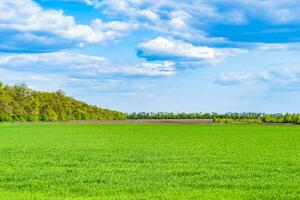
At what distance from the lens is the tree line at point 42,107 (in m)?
92.2

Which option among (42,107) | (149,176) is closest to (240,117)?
(42,107)

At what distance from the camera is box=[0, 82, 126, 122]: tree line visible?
9225 centimetres

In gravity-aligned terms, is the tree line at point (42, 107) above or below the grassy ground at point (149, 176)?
above

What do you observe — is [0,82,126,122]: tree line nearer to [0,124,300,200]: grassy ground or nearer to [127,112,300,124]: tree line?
[127,112,300,124]: tree line

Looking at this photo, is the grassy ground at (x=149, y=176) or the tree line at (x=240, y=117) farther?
the tree line at (x=240, y=117)

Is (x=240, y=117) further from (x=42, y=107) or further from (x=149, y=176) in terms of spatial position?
(x=149, y=176)

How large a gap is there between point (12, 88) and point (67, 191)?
83.6 meters

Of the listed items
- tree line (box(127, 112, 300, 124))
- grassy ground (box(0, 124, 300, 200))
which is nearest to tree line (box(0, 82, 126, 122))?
tree line (box(127, 112, 300, 124))

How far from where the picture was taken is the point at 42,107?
3875 inches

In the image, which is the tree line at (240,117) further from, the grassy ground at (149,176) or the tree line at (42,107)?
the grassy ground at (149,176)

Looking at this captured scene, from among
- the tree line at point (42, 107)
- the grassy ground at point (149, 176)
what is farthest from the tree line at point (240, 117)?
the grassy ground at point (149, 176)

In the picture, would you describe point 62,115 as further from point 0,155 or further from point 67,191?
point 67,191

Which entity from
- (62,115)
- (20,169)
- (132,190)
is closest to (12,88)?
(62,115)

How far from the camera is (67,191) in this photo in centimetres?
1527
